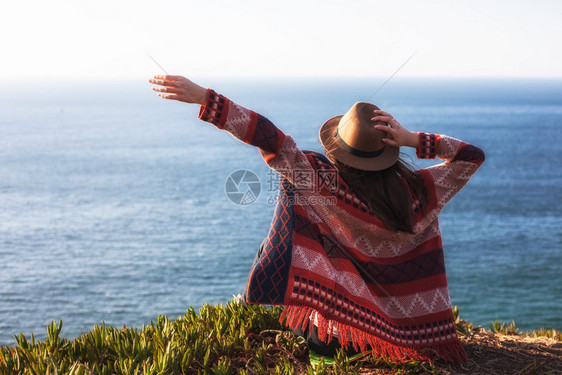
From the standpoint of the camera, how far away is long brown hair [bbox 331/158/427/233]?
419cm

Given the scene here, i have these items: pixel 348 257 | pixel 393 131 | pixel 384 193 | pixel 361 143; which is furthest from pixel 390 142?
pixel 348 257

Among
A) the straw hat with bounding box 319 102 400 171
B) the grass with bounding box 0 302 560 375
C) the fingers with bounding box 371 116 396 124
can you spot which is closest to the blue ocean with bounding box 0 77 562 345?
the grass with bounding box 0 302 560 375

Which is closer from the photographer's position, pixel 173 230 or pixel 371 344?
pixel 371 344

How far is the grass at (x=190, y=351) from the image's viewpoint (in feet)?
11.6

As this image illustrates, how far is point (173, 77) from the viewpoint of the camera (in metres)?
3.49

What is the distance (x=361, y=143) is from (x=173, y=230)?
6623cm

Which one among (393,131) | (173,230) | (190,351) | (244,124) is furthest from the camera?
(173,230)

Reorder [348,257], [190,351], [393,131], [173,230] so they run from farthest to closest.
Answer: [173,230] < [348,257] < [393,131] < [190,351]

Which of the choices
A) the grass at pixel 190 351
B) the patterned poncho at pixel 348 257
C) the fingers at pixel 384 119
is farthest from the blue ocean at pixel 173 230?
the fingers at pixel 384 119

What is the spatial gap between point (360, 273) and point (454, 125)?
147 m

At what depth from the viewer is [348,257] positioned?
14.0 feet

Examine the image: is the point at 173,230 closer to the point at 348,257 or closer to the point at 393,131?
the point at 348,257

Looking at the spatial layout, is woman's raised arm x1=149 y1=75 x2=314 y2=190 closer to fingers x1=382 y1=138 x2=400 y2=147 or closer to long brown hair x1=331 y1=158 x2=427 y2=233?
long brown hair x1=331 y1=158 x2=427 y2=233

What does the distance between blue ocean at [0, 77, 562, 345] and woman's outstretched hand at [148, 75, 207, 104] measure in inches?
749
